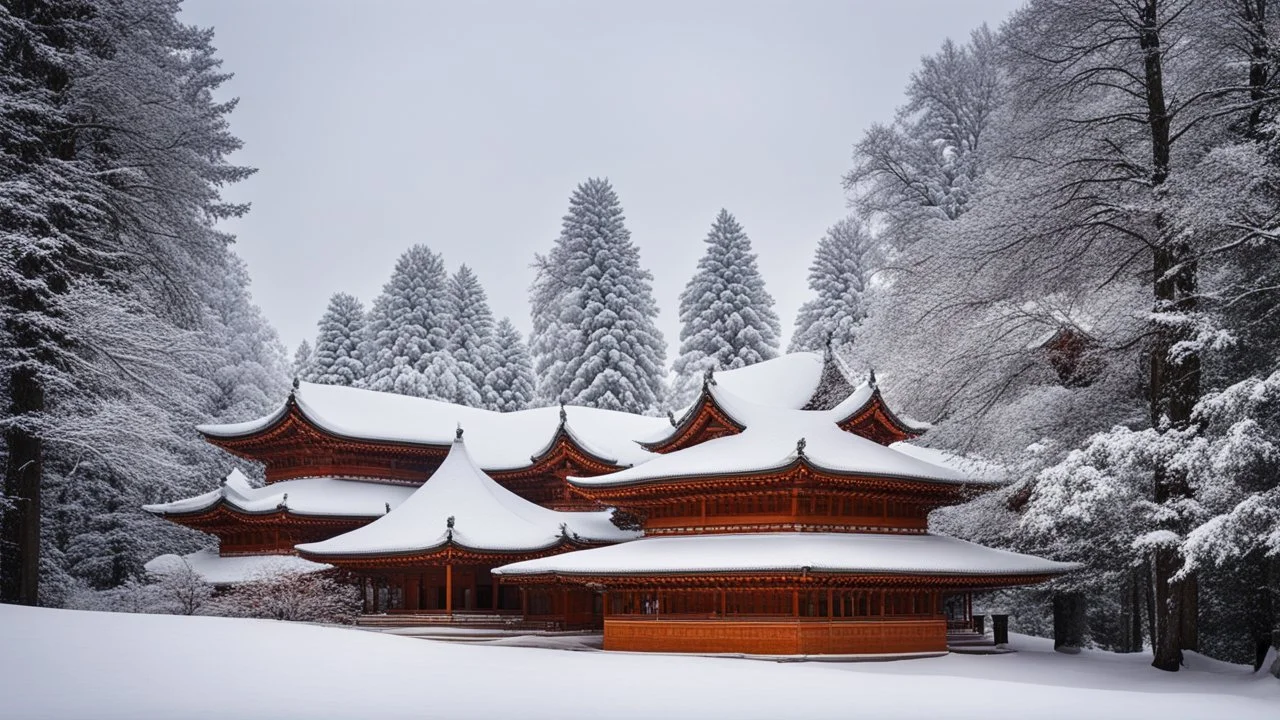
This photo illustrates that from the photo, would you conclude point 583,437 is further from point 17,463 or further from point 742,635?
point 17,463

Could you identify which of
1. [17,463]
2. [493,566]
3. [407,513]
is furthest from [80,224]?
[493,566]

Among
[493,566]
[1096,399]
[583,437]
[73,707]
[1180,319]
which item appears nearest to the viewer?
[73,707]

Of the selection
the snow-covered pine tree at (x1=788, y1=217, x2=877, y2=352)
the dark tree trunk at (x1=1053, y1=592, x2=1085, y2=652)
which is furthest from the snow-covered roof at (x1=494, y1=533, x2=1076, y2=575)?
the snow-covered pine tree at (x1=788, y1=217, x2=877, y2=352)

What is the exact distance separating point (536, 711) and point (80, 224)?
20.6m

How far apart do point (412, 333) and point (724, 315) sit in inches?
786

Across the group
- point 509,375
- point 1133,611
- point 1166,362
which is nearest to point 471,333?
point 509,375

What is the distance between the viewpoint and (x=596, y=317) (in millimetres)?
67188

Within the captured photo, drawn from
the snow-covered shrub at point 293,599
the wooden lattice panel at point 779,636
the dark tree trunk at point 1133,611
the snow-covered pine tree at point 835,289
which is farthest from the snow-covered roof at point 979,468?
the snow-covered pine tree at point 835,289

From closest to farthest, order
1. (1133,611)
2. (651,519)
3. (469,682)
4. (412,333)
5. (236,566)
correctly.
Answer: (469,682)
(651,519)
(1133,611)
(236,566)
(412,333)

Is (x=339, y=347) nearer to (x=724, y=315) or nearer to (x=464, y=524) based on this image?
(x=724, y=315)

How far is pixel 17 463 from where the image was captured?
98.3ft

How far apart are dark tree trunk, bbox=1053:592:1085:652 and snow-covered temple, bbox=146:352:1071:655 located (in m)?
2.82

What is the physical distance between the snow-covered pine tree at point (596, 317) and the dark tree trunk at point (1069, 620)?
32.5 m

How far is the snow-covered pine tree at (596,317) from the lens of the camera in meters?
66.3
